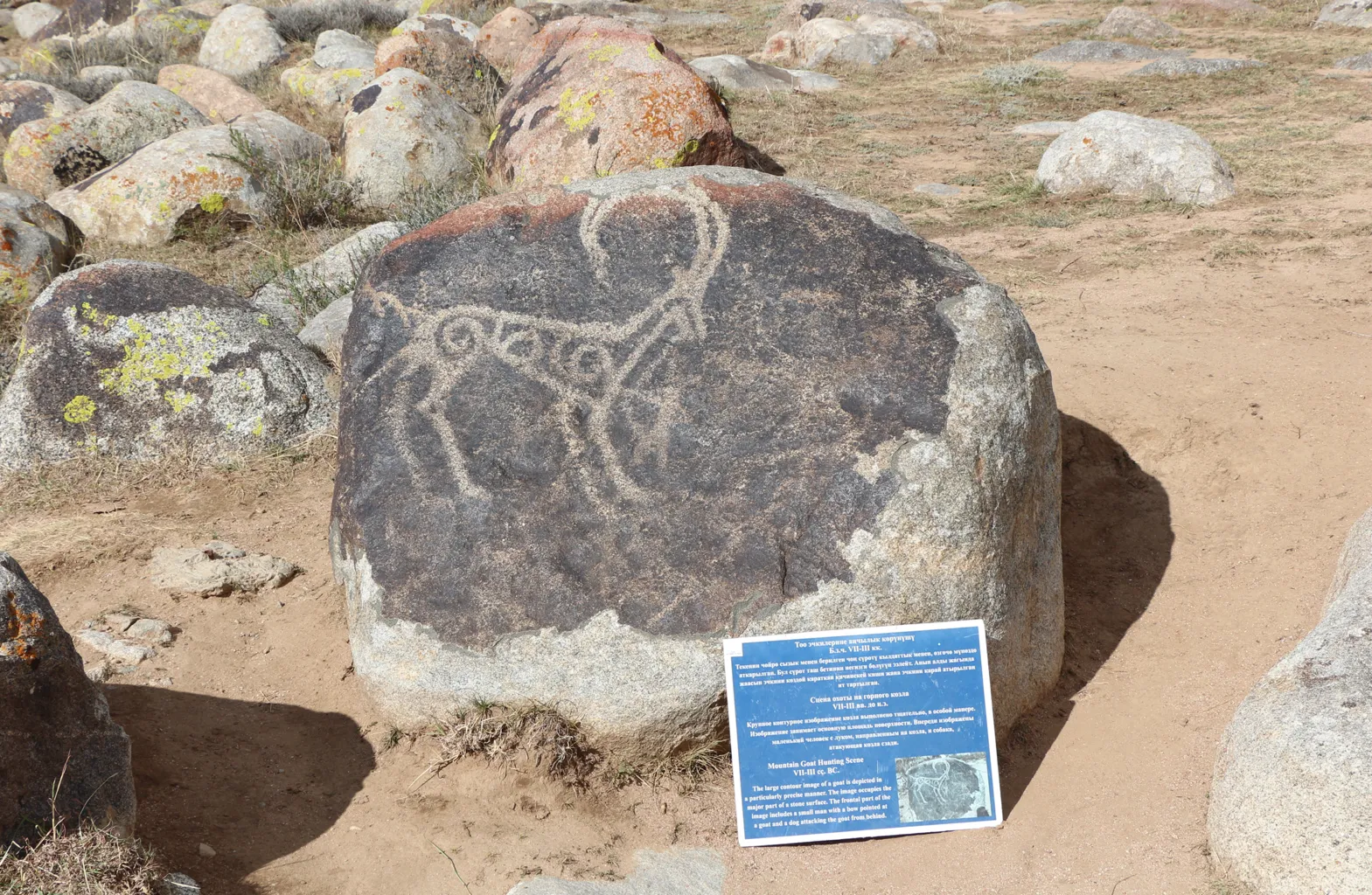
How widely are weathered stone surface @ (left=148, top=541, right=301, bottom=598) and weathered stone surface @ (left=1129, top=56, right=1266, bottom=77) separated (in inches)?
361

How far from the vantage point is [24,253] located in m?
5.90

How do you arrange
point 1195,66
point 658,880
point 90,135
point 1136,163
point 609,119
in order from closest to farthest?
point 658,880 < point 609,119 < point 1136,163 < point 90,135 < point 1195,66

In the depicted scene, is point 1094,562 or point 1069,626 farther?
point 1094,562

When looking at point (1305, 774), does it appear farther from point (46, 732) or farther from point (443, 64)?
point (443, 64)

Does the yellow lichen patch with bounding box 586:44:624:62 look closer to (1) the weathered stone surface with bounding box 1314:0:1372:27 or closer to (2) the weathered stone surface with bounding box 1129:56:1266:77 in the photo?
(2) the weathered stone surface with bounding box 1129:56:1266:77

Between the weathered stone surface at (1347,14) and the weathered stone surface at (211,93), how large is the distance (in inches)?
404

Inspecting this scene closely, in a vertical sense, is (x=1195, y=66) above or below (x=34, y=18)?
above

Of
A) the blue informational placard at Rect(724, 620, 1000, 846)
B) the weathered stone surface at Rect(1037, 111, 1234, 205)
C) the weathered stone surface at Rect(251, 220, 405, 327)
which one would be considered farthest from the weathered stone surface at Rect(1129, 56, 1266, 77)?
the blue informational placard at Rect(724, 620, 1000, 846)

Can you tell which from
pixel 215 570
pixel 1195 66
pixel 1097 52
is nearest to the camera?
pixel 215 570

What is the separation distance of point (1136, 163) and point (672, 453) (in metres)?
5.00

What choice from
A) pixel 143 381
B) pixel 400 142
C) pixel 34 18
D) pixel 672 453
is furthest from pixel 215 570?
pixel 34 18

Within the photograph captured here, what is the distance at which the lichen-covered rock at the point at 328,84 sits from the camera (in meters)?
9.22

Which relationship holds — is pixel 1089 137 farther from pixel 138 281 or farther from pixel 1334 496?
pixel 138 281

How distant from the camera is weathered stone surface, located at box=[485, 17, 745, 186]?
21.3ft
